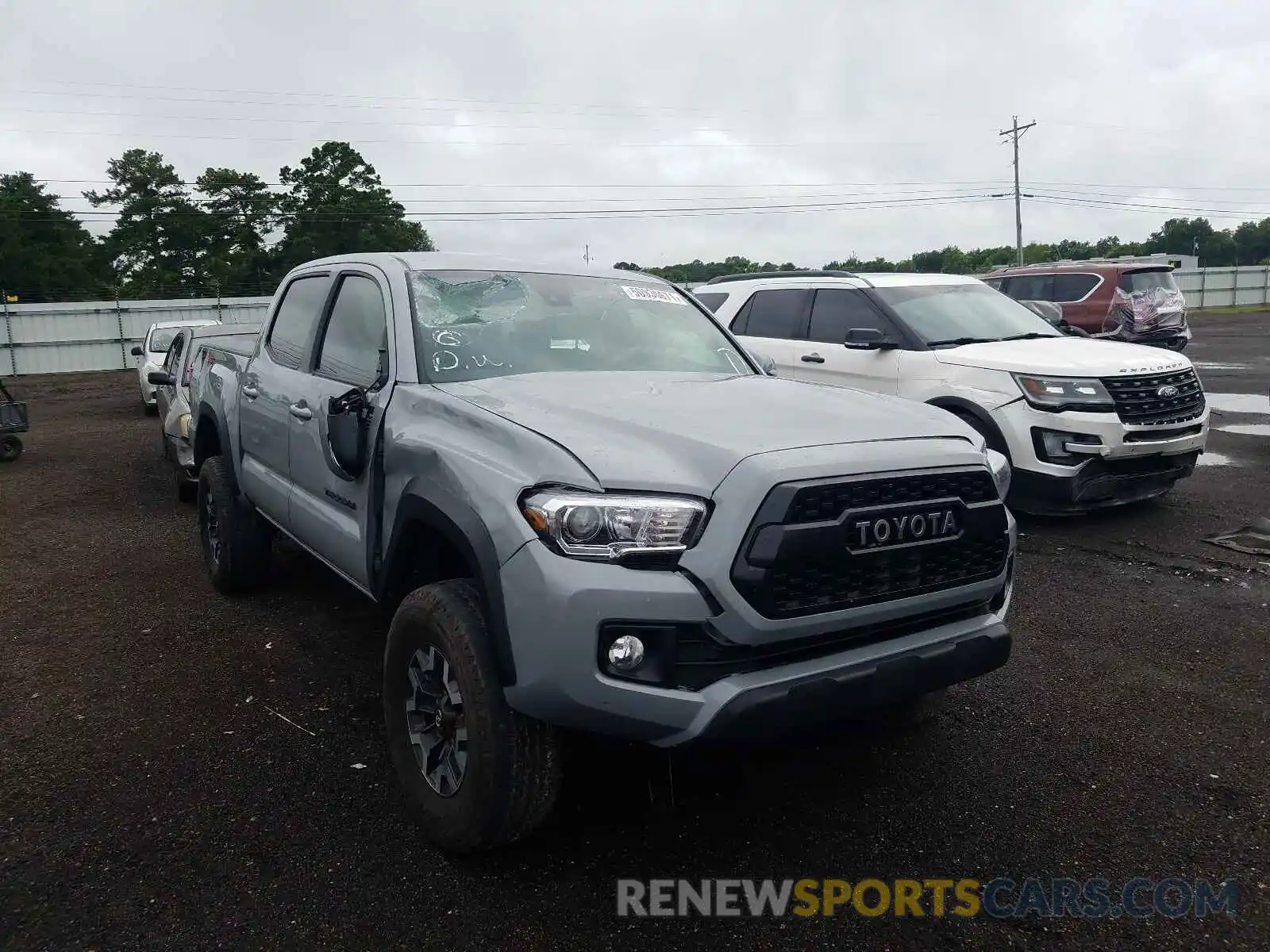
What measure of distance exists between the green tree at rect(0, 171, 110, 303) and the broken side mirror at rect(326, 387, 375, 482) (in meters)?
55.6

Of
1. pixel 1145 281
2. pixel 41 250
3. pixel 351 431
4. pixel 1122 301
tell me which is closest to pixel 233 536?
pixel 351 431

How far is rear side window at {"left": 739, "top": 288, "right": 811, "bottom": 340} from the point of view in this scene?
8.68 metres

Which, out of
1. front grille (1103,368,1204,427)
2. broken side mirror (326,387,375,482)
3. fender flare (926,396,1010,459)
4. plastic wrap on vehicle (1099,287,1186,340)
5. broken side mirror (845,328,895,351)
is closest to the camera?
broken side mirror (326,387,375,482)

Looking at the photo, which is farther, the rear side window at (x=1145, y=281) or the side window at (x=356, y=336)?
the rear side window at (x=1145, y=281)

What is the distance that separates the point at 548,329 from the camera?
12.7 ft

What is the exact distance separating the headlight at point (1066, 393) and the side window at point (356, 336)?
15.6ft

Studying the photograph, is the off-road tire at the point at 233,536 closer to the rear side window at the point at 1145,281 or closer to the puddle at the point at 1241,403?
the puddle at the point at 1241,403

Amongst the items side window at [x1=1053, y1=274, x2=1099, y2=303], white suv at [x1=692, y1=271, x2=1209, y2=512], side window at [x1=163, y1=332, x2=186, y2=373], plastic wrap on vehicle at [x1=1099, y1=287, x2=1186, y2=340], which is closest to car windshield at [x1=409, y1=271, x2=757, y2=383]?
white suv at [x1=692, y1=271, x2=1209, y2=512]

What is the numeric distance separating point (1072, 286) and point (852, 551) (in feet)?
49.7

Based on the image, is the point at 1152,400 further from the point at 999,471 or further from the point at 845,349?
the point at 999,471

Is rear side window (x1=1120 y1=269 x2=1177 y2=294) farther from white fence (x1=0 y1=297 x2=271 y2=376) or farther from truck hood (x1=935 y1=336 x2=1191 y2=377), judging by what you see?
white fence (x1=0 y1=297 x2=271 y2=376)

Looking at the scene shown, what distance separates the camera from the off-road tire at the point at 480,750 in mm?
2635

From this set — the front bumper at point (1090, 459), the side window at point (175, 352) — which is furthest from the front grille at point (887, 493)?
the side window at point (175, 352)

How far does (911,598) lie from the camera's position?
2807 millimetres
